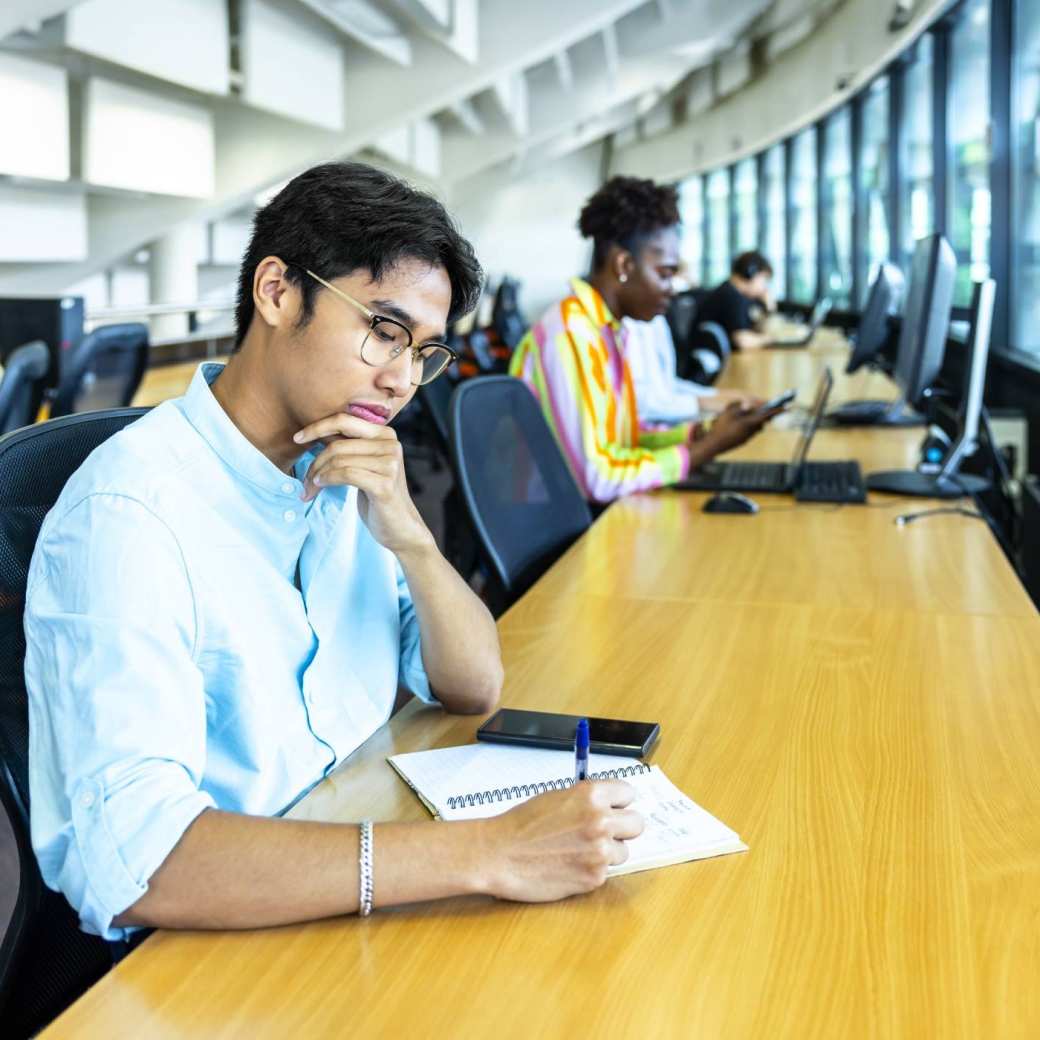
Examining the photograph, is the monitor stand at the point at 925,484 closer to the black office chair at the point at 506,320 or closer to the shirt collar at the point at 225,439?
the shirt collar at the point at 225,439

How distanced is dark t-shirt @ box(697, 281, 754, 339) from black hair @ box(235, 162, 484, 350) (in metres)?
6.19

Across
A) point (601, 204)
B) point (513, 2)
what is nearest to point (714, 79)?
point (513, 2)

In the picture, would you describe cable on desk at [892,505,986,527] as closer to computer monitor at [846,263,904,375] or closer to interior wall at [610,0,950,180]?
computer monitor at [846,263,904,375]

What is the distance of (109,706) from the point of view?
0.95 m

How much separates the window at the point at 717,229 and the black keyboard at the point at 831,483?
13148mm

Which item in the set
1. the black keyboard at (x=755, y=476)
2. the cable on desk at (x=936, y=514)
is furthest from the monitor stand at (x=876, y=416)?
the cable on desk at (x=936, y=514)

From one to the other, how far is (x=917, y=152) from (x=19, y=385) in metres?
6.55

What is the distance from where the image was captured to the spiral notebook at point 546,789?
3.48ft

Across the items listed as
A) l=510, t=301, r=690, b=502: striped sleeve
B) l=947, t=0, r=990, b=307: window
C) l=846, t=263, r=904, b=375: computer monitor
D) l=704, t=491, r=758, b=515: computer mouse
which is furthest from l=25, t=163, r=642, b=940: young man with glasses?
l=947, t=0, r=990, b=307: window

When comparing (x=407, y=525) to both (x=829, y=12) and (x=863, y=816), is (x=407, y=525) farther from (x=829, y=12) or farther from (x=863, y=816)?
(x=829, y=12)

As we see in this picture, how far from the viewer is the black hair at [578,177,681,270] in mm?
3137

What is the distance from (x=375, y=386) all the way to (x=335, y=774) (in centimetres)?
39

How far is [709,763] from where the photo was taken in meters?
1.26

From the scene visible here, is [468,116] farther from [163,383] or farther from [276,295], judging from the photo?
[276,295]
